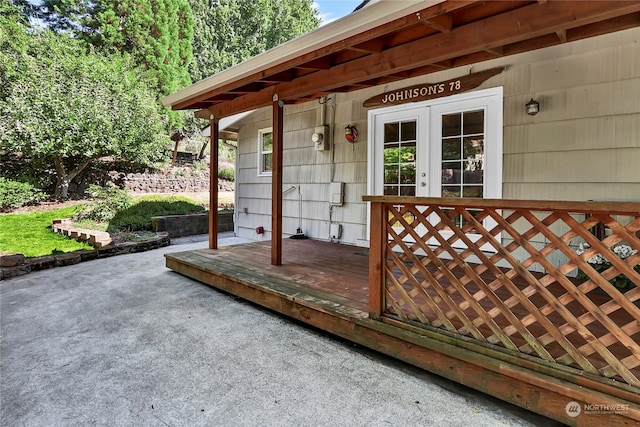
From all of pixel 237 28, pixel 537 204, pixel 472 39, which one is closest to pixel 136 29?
pixel 237 28

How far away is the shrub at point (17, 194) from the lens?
8.20 m

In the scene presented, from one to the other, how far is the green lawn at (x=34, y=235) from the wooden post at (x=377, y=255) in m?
5.51

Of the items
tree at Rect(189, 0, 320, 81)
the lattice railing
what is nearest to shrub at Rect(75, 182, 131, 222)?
the lattice railing

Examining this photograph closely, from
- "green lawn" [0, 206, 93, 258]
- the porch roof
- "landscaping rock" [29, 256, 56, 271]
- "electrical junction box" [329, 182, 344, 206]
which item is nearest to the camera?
the porch roof

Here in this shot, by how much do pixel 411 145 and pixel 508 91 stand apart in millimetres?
1203

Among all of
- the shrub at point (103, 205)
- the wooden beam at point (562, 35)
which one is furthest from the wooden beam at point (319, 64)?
the shrub at point (103, 205)

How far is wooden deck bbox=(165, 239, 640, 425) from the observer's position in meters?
1.58

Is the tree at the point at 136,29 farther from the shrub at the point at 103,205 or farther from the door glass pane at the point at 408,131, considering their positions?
the door glass pane at the point at 408,131

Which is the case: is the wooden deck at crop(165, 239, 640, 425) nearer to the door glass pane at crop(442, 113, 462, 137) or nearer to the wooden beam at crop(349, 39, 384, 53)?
the door glass pane at crop(442, 113, 462, 137)

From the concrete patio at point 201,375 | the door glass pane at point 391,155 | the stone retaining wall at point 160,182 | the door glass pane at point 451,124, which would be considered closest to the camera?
the concrete patio at point 201,375

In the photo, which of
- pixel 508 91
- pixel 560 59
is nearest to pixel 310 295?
pixel 508 91

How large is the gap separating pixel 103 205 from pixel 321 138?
18.3ft
